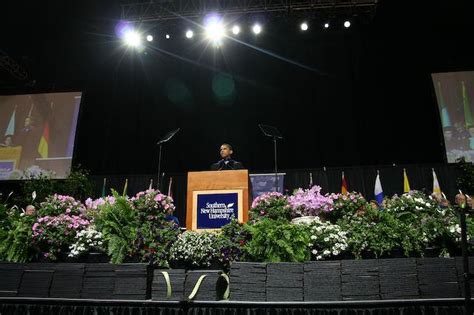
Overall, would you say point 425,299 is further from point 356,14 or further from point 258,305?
point 356,14

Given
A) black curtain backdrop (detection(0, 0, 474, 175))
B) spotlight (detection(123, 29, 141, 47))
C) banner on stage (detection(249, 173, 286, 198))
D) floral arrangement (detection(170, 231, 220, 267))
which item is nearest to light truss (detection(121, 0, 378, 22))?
black curtain backdrop (detection(0, 0, 474, 175))

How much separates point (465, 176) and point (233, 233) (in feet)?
30.7

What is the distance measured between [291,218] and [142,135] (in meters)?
9.48

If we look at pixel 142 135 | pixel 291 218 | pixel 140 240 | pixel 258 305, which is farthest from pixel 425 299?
pixel 142 135

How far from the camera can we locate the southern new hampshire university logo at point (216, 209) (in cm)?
434

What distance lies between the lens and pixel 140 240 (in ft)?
10.2

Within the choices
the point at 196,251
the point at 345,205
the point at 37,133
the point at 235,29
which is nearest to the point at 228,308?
the point at 196,251

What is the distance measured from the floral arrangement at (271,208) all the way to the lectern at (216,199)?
581mm

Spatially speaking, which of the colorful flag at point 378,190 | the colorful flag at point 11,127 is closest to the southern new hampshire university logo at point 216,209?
the colorful flag at point 378,190

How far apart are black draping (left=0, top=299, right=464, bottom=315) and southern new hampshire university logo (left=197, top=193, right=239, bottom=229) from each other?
62.5 inches

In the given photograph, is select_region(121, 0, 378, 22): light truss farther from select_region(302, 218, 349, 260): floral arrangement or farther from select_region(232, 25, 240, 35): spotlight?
select_region(302, 218, 349, 260): floral arrangement

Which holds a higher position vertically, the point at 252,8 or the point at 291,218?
the point at 252,8

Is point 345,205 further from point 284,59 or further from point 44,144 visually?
point 44,144

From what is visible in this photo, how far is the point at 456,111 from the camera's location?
10.7 meters
